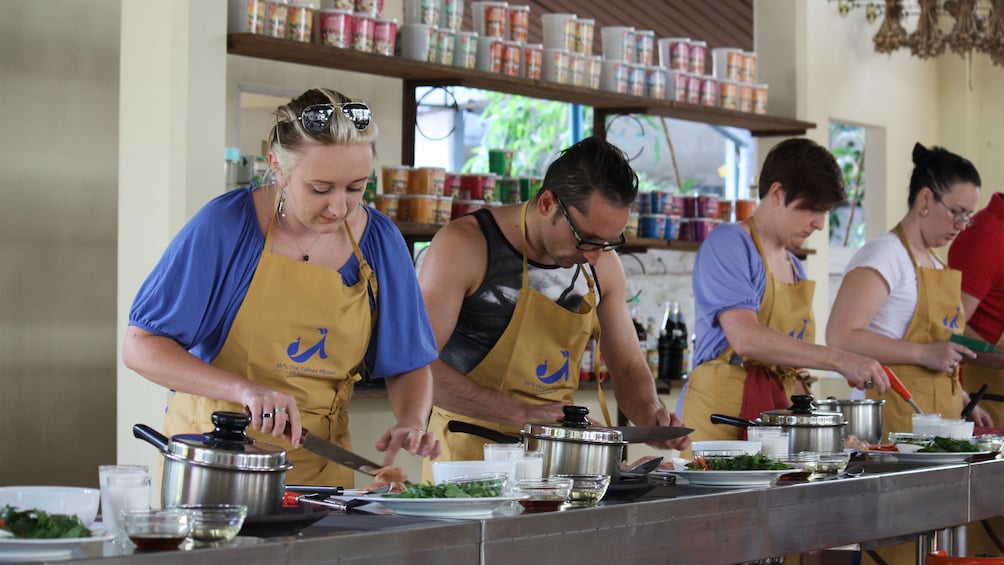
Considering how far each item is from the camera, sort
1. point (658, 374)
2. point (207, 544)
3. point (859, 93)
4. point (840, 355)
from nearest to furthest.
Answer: point (207, 544)
point (840, 355)
point (658, 374)
point (859, 93)

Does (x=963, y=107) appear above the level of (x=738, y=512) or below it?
above

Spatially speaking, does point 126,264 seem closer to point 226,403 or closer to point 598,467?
point 226,403

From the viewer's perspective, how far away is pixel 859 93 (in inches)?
295

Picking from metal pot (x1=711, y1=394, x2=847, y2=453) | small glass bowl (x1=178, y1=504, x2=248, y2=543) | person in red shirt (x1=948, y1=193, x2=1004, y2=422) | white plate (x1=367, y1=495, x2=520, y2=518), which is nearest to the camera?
small glass bowl (x1=178, y1=504, x2=248, y2=543)

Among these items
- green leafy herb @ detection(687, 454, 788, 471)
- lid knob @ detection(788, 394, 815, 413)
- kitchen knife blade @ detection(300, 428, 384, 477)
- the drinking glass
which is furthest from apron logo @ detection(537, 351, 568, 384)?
the drinking glass

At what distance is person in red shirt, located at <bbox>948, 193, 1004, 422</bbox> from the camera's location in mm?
4973

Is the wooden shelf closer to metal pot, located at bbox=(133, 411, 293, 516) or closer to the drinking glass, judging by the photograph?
metal pot, located at bbox=(133, 411, 293, 516)

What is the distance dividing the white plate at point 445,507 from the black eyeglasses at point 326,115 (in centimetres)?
81

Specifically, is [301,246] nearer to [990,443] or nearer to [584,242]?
[584,242]

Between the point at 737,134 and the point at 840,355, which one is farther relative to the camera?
the point at 737,134

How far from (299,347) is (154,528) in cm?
106

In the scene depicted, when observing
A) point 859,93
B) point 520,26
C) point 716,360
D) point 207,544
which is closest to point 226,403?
point 207,544

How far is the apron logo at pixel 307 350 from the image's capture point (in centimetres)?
271

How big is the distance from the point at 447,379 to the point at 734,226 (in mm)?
1232
